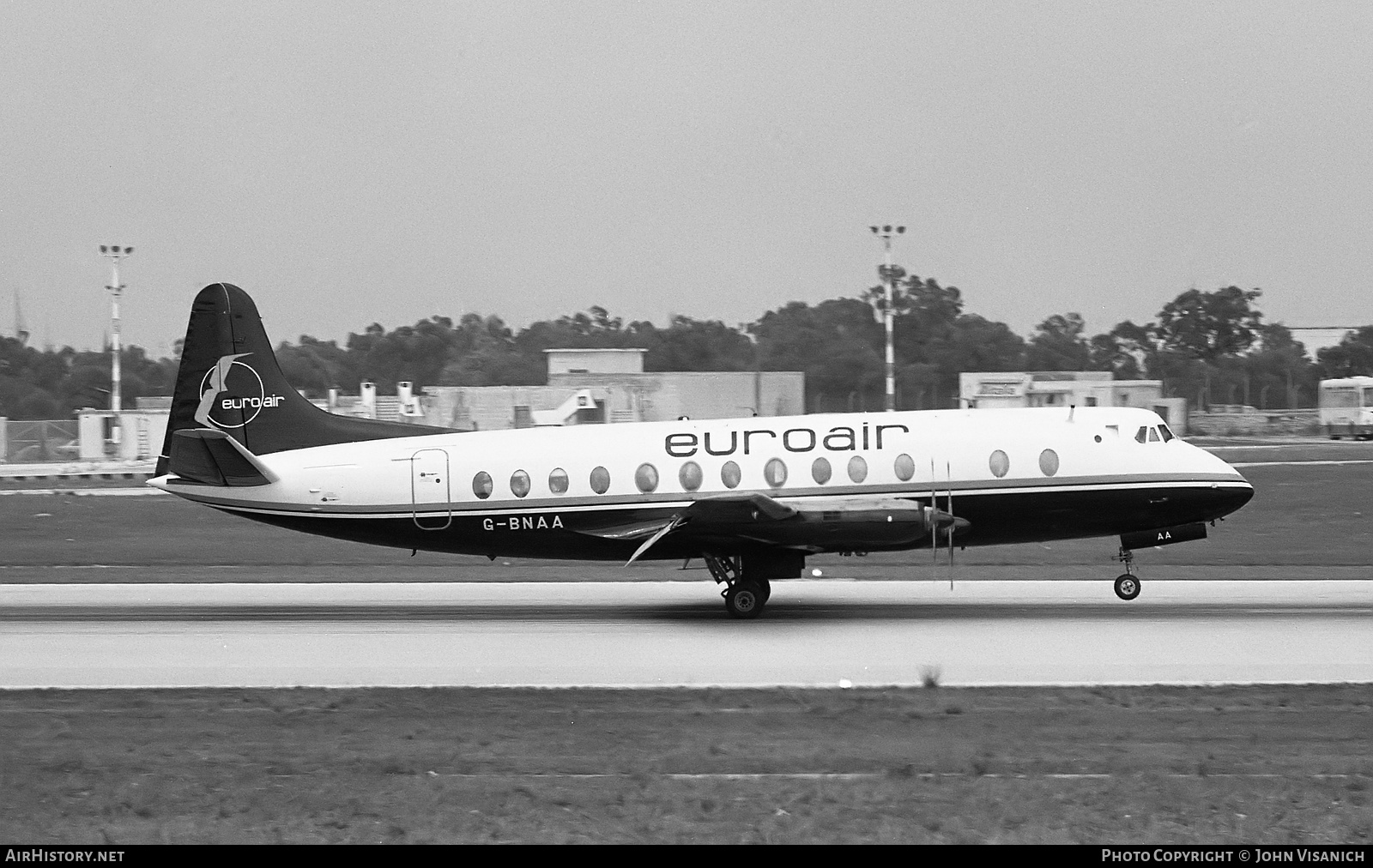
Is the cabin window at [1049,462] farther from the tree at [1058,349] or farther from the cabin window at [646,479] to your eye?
the tree at [1058,349]

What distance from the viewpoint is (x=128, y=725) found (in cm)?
1275

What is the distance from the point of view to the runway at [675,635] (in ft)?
50.3

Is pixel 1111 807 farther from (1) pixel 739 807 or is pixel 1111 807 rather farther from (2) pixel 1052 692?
(2) pixel 1052 692

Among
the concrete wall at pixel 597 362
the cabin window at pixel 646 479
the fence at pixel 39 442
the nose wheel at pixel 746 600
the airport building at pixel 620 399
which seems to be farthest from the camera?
the fence at pixel 39 442

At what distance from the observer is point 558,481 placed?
2036 cm

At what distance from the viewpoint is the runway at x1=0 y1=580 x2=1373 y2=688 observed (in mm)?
15328

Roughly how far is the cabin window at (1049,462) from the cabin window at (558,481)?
7.41m

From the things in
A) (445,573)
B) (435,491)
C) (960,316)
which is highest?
(960,316)

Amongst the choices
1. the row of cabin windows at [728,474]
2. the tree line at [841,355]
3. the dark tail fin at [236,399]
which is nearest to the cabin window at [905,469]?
the row of cabin windows at [728,474]

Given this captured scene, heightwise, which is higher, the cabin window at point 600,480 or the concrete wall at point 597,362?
the concrete wall at point 597,362

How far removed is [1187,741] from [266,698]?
9.40 m

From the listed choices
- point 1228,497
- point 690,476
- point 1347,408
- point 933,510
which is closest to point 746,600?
point 690,476

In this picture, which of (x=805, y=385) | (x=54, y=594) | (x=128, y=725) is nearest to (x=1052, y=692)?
(x=128, y=725)

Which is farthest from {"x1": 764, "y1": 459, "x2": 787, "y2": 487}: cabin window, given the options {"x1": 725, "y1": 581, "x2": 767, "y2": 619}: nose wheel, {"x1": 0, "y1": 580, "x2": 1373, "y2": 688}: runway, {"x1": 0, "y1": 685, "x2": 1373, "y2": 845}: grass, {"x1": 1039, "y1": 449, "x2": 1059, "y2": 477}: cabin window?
{"x1": 0, "y1": 685, "x2": 1373, "y2": 845}: grass
